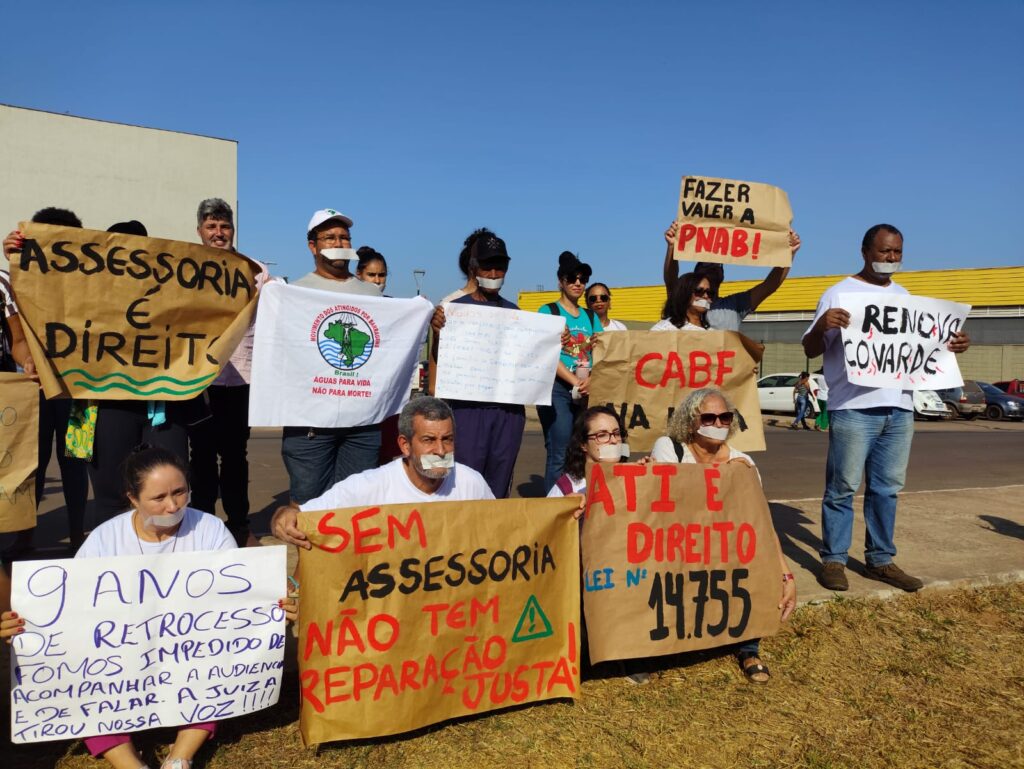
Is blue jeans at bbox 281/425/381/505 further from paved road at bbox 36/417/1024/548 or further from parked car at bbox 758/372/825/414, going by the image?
parked car at bbox 758/372/825/414

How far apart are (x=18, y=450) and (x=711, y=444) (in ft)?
10.6

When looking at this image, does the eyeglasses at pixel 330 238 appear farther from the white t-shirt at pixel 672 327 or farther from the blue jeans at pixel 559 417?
the white t-shirt at pixel 672 327

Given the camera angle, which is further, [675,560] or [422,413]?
[675,560]

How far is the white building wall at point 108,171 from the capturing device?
27.0m

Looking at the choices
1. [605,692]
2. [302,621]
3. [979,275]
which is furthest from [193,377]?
[979,275]

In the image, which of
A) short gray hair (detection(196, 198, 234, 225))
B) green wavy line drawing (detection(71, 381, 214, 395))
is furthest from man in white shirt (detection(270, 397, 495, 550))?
short gray hair (detection(196, 198, 234, 225))

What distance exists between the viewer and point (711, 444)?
12.8 ft

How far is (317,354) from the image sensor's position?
4121mm

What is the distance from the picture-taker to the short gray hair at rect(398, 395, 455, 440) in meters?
3.32

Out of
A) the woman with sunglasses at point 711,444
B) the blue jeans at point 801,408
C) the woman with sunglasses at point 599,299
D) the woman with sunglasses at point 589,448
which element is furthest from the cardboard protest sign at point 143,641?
the blue jeans at point 801,408

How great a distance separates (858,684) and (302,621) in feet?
8.23

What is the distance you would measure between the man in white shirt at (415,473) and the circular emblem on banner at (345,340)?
2.86ft

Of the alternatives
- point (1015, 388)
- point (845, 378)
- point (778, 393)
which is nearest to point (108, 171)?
point (778, 393)

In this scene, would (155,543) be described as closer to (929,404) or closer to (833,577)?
(833,577)
